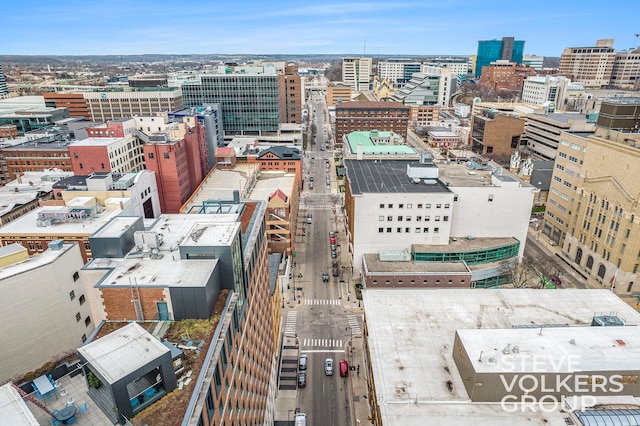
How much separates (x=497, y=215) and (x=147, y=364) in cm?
8578

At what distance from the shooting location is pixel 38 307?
47.1 meters

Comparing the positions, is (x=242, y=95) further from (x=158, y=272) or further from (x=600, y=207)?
(x=158, y=272)

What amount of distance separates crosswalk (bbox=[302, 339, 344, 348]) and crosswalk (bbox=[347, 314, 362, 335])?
13.2ft

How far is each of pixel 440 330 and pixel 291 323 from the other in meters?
33.8

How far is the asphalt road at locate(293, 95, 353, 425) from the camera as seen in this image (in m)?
59.3

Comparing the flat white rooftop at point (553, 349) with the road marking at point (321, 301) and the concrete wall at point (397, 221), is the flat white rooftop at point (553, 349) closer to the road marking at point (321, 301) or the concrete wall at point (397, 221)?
the road marking at point (321, 301)

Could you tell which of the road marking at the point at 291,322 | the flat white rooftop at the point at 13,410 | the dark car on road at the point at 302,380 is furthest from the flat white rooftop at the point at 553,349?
the flat white rooftop at the point at 13,410

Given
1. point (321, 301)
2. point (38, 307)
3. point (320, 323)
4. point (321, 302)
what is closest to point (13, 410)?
Answer: point (38, 307)

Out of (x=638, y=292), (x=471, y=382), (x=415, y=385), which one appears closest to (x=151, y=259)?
(x=415, y=385)

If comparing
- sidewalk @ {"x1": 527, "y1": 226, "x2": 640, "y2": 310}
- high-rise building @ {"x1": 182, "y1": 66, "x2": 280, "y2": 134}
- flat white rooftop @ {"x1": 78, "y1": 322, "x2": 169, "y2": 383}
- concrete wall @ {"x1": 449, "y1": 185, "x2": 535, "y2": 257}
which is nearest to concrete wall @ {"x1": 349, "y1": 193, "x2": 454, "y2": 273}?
concrete wall @ {"x1": 449, "y1": 185, "x2": 535, "y2": 257}

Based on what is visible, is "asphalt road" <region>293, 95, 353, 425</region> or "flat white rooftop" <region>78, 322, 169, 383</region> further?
"asphalt road" <region>293, 95, 353, 425</region>

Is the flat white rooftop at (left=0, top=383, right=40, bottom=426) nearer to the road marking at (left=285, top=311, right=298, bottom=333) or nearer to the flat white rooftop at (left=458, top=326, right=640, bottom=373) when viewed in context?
the flat white rooftop at (left=458, top=326, right=640, bottom=373)

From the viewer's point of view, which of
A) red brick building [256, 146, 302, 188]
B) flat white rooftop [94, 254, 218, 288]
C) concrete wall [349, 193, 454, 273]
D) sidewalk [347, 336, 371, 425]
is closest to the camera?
flat white rooftop [94, 254, 218, 288]

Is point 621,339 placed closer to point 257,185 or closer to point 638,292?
point 638,292
